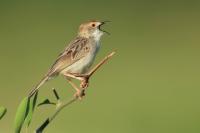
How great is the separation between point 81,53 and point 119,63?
5173mm

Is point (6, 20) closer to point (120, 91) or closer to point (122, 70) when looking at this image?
point (122, 70)

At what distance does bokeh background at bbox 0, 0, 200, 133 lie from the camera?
6.23m

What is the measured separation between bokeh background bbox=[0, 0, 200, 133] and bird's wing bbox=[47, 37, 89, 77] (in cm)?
149

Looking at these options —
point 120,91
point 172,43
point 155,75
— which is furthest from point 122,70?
point 172,43

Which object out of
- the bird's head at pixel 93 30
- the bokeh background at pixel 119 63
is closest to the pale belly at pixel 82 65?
the bird's head at pixel 93 30

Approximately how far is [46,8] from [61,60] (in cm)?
811

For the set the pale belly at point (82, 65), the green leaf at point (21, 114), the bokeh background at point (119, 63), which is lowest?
the bokeh background at point (119, 63)

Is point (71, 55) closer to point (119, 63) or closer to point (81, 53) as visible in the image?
point (81, 53)

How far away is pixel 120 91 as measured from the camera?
7.62 m

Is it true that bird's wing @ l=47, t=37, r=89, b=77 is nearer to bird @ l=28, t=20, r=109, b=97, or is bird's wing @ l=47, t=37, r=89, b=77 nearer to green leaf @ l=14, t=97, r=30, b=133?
bird @ l=28, t=20, r=109, b=97

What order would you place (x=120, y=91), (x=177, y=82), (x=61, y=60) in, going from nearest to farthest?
(x=61, y=60)
(x=120, y=91)
(x=177, y=82)

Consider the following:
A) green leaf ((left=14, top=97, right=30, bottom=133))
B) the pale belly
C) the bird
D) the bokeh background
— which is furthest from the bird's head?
green leaf ((left=14, top=97, right=30, bottom=133))

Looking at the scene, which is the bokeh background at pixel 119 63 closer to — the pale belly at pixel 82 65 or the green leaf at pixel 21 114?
the pale belly at pixel 82 65

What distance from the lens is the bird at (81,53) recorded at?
126 inches
